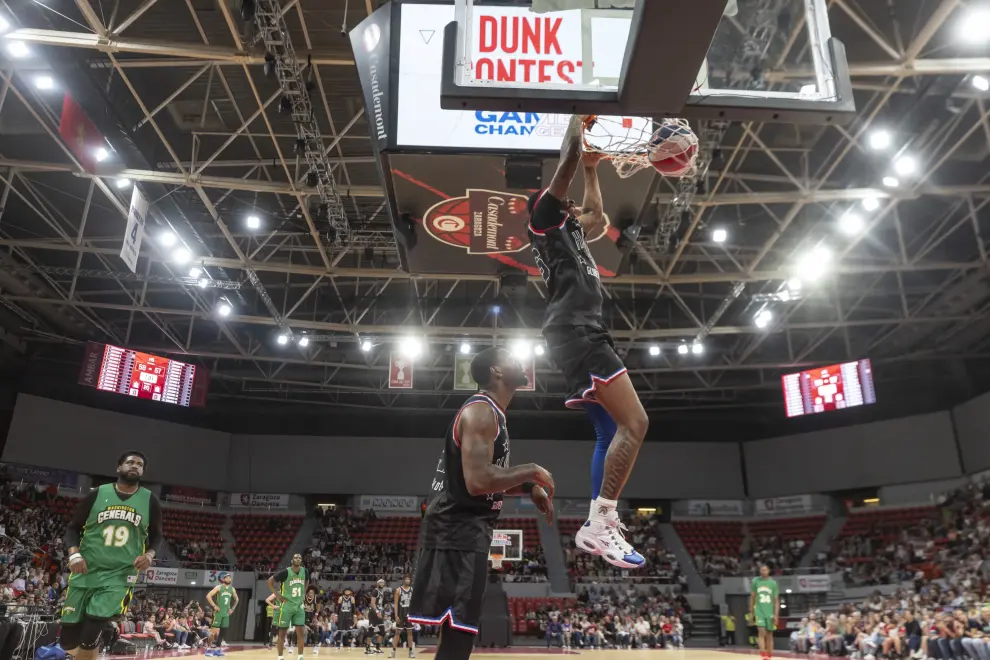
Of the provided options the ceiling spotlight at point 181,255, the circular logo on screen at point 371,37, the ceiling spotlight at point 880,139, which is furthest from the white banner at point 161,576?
the ceiling spotlight at point 880,139

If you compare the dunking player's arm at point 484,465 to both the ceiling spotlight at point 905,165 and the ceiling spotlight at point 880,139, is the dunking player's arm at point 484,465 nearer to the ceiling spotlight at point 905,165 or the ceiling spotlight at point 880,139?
the ceiling spotlight at point 880,139

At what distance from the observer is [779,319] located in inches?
834

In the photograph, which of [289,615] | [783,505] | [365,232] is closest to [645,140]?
[289,615]

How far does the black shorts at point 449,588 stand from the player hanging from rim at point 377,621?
1493 cm

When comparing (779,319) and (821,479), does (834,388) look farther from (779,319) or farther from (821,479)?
(821,479)

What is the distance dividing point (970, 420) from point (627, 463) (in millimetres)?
25528

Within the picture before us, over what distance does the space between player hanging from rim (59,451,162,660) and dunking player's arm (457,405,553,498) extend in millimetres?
3256

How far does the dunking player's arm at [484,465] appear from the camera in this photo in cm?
349

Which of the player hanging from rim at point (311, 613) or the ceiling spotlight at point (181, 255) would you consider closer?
the ceiling spotlight at point (181, 255)

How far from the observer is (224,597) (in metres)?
16.8

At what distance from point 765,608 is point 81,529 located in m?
11.5

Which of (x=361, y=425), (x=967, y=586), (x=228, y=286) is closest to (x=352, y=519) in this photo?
(x=361, y=425)

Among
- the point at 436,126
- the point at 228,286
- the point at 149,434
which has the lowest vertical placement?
the point at 436,126

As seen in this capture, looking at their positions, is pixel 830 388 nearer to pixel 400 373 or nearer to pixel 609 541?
pixel 400 373
